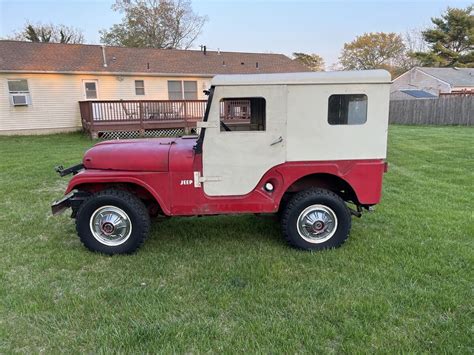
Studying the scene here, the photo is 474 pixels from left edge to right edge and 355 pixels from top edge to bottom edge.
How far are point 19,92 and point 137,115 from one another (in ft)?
18.0

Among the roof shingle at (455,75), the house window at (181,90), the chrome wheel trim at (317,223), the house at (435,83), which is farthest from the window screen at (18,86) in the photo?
the roof shingle at (455,75)

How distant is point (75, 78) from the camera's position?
1680cm

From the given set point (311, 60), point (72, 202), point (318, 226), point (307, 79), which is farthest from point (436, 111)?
point (311, 60)

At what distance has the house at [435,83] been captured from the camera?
29.7 metres

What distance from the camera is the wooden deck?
14625mm

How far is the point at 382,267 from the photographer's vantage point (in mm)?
3523

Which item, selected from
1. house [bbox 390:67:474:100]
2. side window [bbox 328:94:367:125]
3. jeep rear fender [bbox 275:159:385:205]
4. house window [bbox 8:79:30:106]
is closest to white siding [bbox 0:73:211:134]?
house window [bbox 8:79:30:106]

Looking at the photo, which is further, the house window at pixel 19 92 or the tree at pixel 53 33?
the tree at pixel 53 33

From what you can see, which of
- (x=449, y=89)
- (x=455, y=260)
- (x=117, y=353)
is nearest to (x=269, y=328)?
(x=117, y=353)

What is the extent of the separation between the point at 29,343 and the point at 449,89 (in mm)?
33839

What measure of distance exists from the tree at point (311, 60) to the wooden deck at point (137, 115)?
35.0 metres

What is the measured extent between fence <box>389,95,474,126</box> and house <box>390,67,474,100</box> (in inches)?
296

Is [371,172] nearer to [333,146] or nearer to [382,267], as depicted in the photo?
[333,146]

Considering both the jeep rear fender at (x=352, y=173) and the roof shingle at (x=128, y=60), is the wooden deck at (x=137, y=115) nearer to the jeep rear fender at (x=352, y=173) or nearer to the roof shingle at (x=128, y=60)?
the roof shingle at (x=128, y=60)
